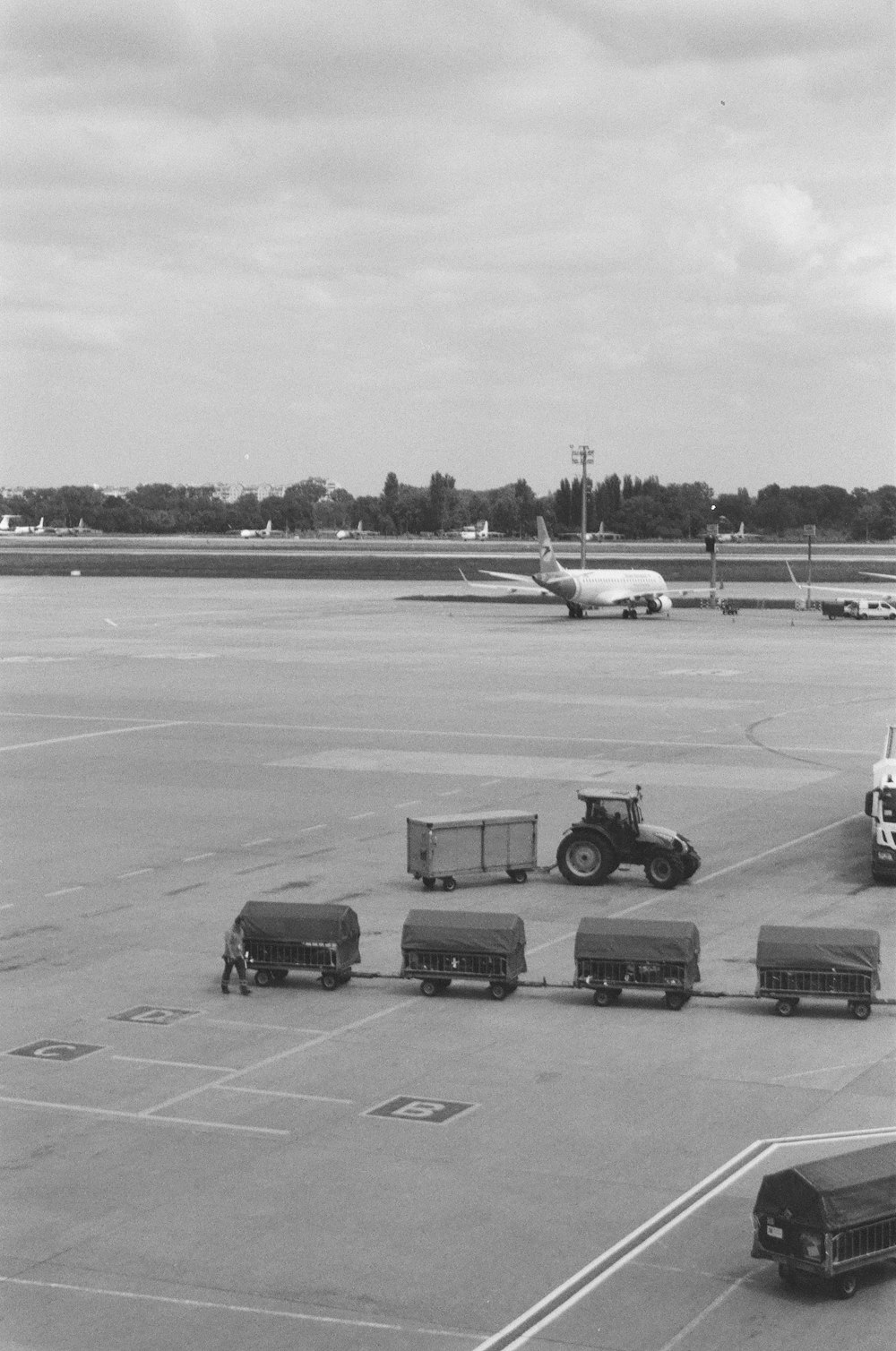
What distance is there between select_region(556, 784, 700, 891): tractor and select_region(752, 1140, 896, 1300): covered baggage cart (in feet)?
68.4

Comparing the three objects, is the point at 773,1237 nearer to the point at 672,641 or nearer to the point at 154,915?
the point at 154,915

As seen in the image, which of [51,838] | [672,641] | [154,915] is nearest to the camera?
[154,915]

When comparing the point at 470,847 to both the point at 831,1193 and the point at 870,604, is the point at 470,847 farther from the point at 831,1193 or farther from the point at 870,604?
the point at 870,604

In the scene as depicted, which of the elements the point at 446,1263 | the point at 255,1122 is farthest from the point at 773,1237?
the point at 255,1122

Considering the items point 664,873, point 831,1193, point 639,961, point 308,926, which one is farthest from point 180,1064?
point 664,873

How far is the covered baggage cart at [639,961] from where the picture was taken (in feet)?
100

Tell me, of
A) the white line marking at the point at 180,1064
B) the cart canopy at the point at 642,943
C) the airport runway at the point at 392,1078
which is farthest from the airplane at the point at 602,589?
the white line marking at the point at 180,1064

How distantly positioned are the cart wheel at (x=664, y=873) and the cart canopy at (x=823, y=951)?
9440 millimetres

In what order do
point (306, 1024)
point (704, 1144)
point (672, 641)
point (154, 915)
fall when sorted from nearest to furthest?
point (704, 1144)
point (306, 1024)
point (154, 915)
point (672, 641)

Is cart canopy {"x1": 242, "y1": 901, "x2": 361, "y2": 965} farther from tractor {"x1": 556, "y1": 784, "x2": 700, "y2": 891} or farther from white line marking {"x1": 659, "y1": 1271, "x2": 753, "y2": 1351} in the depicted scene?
white line marking {"x1": 659, "y1": 1271, "x2": 753, "y2": 1351}

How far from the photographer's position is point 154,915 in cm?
3759

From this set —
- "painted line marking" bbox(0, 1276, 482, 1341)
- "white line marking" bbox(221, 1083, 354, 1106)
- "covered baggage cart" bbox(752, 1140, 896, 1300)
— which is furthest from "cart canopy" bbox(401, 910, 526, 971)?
"painted line marking" bbox(0, 1276, 482, 1341)

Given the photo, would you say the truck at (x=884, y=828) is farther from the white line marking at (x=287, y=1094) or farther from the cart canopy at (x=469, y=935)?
the white line marking at (x=287, y=1094)

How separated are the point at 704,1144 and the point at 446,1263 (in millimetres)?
5213
